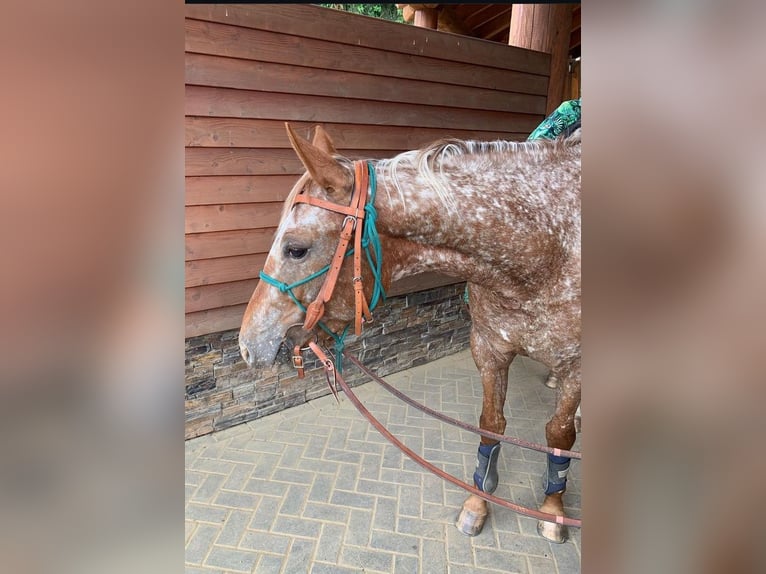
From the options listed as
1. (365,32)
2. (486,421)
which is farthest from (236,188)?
(486,421)

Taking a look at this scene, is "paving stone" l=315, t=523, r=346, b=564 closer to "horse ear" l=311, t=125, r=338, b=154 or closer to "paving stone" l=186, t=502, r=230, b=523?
"paving stone" l=186, t=502, r=230, b=523

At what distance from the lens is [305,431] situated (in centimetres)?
364

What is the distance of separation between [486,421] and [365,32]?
322 cm

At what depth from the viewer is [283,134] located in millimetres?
3363

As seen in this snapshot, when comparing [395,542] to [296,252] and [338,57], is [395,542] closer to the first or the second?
[296,252]

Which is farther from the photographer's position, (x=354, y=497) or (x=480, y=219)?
(x=354, y=497)

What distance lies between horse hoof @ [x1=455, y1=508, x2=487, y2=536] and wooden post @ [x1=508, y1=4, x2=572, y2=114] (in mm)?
4387

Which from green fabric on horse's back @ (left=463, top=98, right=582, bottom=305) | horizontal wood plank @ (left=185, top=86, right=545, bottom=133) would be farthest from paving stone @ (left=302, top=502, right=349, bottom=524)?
horizontal wood plank @ (left=185, top=86, right=545, bottom=133)

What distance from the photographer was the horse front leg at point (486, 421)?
2449mm

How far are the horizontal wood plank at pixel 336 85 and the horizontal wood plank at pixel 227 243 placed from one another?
1.07 meters

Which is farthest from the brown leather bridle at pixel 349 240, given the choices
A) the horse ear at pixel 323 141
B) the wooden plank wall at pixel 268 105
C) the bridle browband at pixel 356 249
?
the wooden plank wall at pixel 268 105

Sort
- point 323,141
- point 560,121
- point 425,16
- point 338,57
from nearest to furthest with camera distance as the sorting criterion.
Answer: point 323,141 < point 560,121 < point 338,57 < point 425,16
